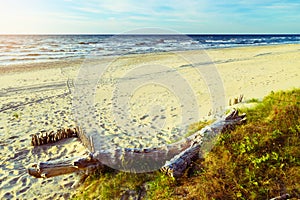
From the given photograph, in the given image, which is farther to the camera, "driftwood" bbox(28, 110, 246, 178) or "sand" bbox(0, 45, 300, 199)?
"sand" bbox(0, 45, 300, 199)

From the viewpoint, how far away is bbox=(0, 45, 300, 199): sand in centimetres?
611

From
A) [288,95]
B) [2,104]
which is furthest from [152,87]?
[288,95]

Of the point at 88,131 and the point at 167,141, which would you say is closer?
the point at 167,141

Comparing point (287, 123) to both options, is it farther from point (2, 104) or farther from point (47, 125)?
point (2, 104)

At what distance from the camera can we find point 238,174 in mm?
4137

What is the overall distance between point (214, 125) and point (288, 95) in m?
2.45

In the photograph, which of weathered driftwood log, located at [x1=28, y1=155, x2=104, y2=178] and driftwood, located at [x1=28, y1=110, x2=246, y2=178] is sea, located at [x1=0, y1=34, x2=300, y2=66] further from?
driftwood, located at [x1=28, y1=110, x2=246, y2=178]

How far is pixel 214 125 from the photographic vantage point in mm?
5586

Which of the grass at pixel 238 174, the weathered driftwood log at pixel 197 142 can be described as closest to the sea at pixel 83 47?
the grass at pixel 238 174

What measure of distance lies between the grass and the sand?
113 cm

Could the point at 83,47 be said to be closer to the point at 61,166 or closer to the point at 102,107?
the point at 102,107

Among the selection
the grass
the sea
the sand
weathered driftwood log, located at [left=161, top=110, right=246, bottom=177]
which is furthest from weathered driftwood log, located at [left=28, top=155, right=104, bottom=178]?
the sea

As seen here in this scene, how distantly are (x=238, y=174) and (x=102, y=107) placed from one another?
7.11m

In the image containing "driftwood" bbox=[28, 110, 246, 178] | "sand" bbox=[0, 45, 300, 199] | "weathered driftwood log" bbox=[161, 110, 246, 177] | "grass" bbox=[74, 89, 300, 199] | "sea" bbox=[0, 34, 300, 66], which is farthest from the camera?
"sea" bbox=[0, 34, 300, 66]
